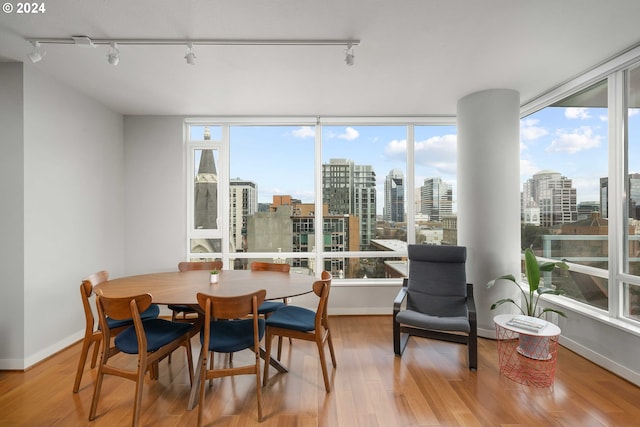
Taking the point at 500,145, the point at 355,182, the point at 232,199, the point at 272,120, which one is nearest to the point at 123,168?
the point at 232,199

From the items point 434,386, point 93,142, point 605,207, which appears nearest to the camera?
point 434,386

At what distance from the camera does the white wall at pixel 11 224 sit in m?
2.77

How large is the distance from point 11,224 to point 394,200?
4.42 m

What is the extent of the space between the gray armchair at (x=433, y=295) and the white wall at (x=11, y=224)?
3.69 metres

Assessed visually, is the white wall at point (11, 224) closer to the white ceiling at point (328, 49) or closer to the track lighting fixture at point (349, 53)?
the white ceiling at point (328, 49)

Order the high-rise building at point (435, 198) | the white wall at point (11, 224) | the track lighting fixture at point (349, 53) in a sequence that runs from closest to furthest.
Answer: the track lighting fixture at point (349, 53) → the white wall at point (11, 224) → the high-rise building at point (435, 198)

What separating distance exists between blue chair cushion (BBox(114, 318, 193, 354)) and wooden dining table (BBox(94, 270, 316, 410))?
0.91 ft

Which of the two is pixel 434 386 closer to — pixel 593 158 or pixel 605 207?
pixel 605 207

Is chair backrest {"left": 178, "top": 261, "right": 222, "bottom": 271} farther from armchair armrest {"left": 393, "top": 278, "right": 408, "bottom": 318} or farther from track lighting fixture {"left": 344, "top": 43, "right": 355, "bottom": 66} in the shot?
track lighting fixture {"left": 344, "top": 43, "right": 355, "bottom": 66}

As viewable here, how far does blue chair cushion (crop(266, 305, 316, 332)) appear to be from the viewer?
250cm

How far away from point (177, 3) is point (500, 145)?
353cm

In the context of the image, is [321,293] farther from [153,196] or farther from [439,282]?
[153,196]

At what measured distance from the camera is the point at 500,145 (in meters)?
3.50

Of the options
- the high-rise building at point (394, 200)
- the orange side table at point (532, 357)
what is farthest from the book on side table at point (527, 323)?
the high-rise building at point (394, 200)
